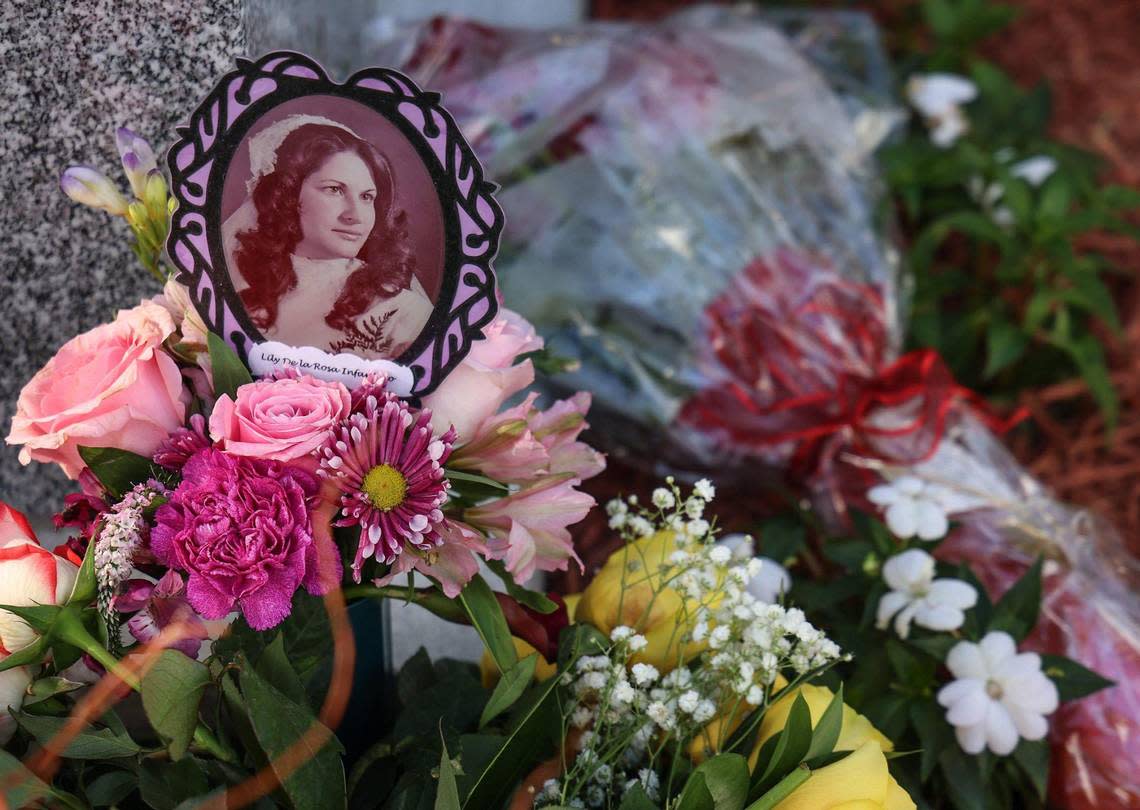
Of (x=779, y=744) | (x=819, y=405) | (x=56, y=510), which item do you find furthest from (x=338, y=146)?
(x=819, y=405)

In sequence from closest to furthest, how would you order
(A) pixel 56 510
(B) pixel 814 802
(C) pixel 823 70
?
1. (B) pixel 814 802
2. (A) pixel 56 510
3. (C) pixel 823 70

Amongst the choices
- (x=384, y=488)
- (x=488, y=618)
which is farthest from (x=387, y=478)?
(x=488, y=618)

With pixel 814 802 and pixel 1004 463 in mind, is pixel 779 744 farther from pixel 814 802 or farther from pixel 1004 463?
pixel 1004 463

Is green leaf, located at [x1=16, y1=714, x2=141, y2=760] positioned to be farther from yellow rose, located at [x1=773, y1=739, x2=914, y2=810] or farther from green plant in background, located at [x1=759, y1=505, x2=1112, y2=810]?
green plant in background, located at [x1=759, y1=505, x2=1112, y2=810]

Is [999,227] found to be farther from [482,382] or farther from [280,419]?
[280,419]

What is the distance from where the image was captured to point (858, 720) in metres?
0.66

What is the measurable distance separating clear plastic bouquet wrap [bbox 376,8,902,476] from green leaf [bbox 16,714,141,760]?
67 centimetres

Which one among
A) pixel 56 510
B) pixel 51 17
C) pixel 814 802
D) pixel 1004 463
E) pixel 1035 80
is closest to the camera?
pixel 814 802

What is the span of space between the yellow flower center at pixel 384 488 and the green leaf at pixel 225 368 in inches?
4.1

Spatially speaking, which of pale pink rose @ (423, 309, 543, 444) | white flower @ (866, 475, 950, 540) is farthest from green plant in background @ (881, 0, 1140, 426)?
pale pink rose @ (423, 309, 543, 444)

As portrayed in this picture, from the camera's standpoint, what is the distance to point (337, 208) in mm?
615

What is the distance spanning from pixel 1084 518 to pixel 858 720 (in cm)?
54

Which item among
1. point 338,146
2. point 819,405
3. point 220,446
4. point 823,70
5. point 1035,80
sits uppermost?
point 338,146

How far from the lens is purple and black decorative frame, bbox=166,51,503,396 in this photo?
59 centimetres
